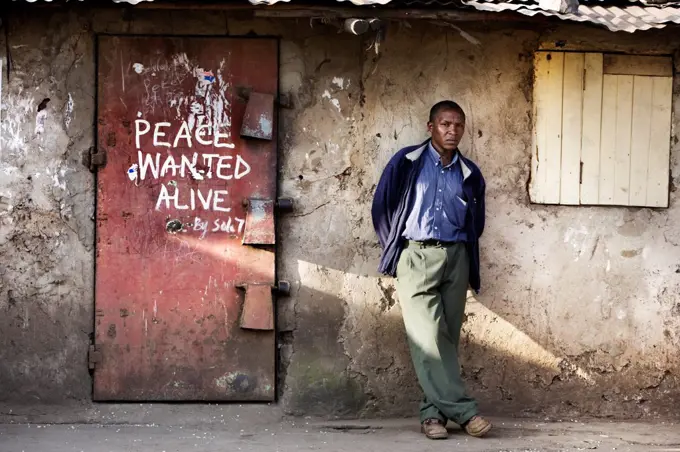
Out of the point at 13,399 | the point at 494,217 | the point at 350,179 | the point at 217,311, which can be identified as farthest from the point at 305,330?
the point at 13,399

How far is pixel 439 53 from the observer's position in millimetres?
6770

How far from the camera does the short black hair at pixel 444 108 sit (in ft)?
21.0

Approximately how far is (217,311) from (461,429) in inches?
68.1

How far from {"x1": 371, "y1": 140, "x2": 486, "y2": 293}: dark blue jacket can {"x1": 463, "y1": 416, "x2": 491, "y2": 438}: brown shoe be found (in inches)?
33.9

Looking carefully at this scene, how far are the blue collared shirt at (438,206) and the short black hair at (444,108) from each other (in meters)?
0.25

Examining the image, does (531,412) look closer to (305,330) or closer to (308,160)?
(305,330)

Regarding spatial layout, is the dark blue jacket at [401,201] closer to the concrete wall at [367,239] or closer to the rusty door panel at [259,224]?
the concrete wall at [367,239]

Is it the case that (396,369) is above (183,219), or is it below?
below

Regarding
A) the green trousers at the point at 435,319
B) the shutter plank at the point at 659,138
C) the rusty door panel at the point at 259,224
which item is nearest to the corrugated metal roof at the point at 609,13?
the shutter plank at the point at 659,138

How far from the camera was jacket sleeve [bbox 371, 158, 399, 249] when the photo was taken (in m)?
6.45

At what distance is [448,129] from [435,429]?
6.00 ft

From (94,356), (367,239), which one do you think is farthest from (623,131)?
(94,356)

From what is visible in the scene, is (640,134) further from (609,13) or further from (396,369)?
(396,369)

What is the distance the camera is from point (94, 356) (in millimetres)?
6598
